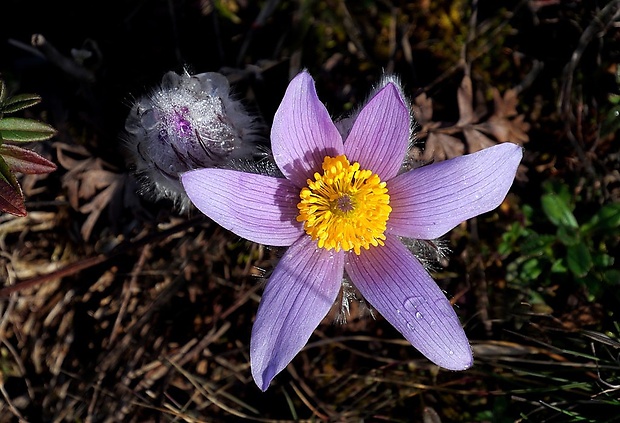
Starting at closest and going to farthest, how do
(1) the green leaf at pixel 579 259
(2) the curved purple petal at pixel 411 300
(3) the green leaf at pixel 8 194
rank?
1. (2) the curved purple petal at pixel 411 300
2. (3) the green leaf at pixel 8 194
3. (1) the green leaf at pixel 579 259

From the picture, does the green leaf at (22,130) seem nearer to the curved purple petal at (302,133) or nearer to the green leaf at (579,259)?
the curved purple petal at (302,133)

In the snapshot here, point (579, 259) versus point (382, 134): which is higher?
point (382, 134)

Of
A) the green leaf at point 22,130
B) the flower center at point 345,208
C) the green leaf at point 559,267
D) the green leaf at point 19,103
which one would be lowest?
the green leaf at point 559,267

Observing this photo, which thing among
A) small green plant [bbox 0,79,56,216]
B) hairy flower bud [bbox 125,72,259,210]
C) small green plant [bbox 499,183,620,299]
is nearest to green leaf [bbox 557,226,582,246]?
small green plant [bbox 499,183,620,299]

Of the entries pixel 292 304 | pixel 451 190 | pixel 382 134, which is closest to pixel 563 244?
pixel 451 190

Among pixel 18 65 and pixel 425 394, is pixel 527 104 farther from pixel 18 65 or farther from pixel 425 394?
pixel 18 65

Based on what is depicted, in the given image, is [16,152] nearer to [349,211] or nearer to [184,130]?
[184,130]

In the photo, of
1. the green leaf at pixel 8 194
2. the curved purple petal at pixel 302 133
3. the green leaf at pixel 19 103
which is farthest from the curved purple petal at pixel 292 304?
the green leaf at pixel 19 103
